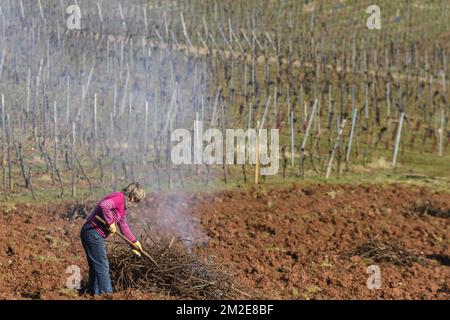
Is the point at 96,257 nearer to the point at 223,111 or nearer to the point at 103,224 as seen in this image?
the point at 103,224

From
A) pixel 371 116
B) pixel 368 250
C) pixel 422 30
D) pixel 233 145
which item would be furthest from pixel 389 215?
pixel 422 30

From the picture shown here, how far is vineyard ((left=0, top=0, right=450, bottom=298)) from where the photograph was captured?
16094mm

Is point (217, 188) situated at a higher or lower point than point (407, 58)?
lower

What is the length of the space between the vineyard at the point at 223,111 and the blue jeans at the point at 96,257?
66 centimetres

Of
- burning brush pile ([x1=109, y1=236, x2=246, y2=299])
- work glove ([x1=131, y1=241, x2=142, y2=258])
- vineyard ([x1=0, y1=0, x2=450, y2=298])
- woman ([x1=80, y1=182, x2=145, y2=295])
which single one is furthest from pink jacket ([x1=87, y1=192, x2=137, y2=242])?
vineyard ([x1=0, y1=0, x2=450, y2=298])

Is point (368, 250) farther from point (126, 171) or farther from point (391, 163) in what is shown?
point (391, 163)

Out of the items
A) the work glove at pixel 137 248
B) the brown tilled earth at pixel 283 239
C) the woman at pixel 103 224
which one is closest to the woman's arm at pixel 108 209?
the woman at pixel 103 224

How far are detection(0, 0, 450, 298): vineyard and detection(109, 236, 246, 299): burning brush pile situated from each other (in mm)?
356

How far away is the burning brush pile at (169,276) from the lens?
969cm

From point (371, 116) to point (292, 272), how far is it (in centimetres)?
1523

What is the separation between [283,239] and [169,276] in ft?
15.6

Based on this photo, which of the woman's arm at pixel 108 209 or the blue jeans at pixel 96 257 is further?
the blue jeans at pixel 96 257

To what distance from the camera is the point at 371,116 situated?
86.5 ft

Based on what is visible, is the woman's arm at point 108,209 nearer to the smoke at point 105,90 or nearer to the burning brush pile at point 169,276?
the burning brush pile at point 169,276
